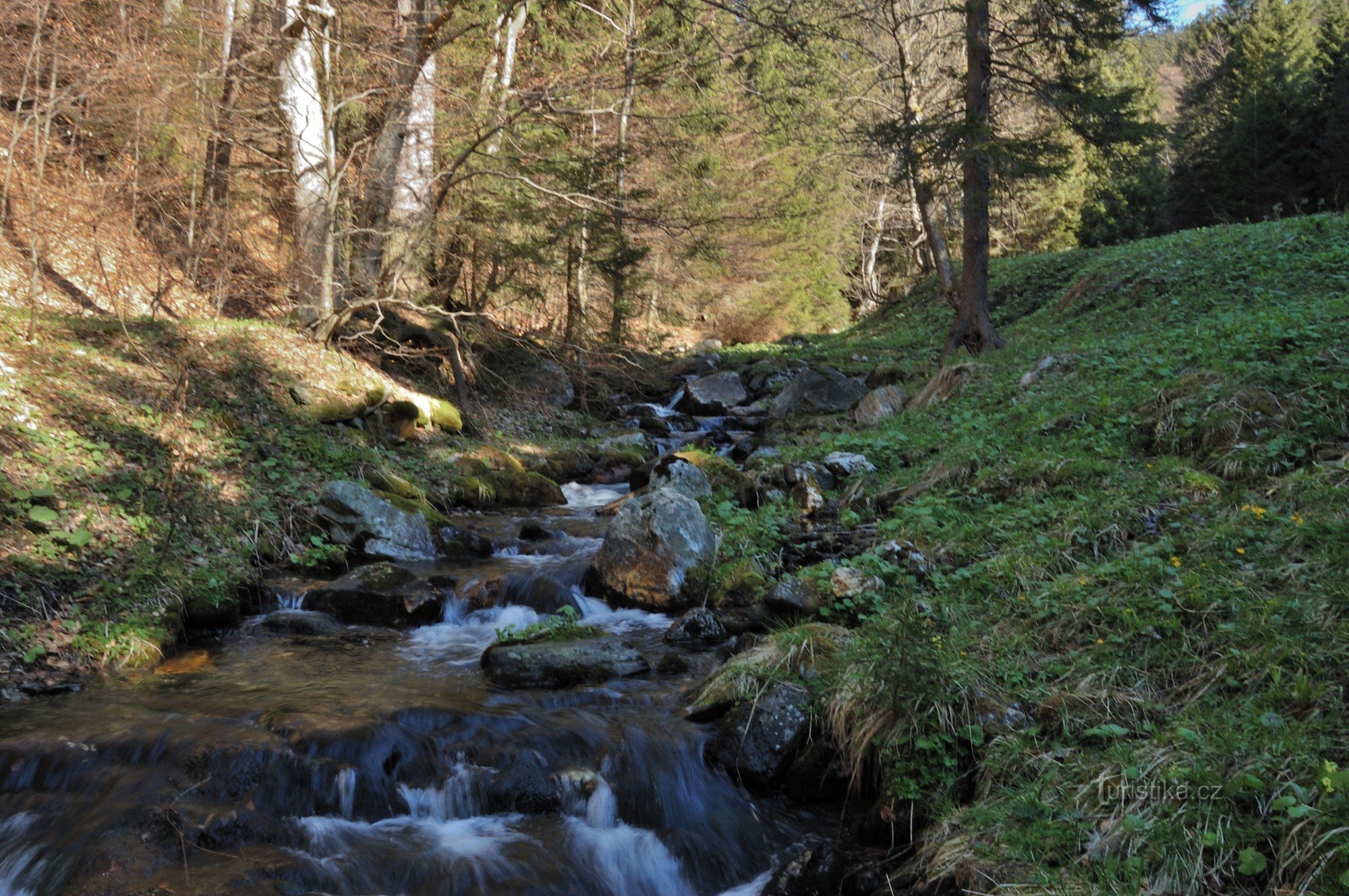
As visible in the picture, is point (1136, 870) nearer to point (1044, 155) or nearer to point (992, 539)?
point (992, 539)

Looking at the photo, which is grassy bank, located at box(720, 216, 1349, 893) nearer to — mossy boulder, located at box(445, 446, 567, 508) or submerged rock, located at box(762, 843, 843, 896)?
submerged rock, located at box(762, 843, 843, 896)

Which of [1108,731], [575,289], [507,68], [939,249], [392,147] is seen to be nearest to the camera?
[1108,731]

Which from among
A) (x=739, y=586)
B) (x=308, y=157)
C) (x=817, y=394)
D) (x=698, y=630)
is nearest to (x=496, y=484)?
(x=739, y=586)

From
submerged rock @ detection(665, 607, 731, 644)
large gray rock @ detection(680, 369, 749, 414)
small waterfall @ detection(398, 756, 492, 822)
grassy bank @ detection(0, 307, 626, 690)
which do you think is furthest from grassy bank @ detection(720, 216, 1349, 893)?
large gray rock @ detection(680, 369, 749, 414)

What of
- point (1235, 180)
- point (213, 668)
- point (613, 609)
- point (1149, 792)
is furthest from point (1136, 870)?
point (1235, 180)

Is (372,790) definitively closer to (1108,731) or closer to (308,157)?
(1108,731)

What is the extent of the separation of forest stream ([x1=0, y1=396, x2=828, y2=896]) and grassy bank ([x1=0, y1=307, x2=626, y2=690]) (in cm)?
63

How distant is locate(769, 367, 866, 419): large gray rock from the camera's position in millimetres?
15117

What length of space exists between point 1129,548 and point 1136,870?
290cm

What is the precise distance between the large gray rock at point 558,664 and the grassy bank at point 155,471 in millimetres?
2463

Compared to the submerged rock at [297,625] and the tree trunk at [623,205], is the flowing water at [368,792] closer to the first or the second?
the submerged rock at [297,625]

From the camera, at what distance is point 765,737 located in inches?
187

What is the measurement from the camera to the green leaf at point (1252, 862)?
2.77 m

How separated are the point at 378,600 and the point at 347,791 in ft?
9.01
